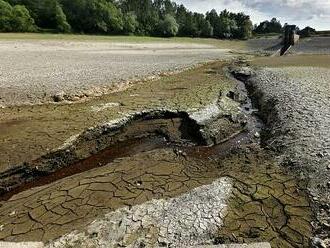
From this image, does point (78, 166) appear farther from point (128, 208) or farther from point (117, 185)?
point (128, 208)

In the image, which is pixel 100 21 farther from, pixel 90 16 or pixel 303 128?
pixel 303 128

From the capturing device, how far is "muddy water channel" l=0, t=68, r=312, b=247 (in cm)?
546

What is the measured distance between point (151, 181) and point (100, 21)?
5338 centimetres

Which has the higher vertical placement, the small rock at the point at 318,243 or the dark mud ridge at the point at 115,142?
the small rock at the point at 318,243

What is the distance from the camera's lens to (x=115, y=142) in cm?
947

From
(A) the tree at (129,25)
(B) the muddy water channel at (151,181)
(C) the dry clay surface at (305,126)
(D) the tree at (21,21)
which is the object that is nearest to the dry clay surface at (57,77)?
(B) the muddy water channel at (151,181)

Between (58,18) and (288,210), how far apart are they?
5068cm

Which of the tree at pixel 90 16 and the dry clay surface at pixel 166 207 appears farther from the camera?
the tree at pixel 90 16

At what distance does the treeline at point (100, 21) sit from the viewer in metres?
46.8

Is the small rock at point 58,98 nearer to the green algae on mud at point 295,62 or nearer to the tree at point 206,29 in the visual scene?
the green algae on mud at point 295,62

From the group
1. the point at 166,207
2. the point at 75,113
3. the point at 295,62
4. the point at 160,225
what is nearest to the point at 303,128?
the point at 166,207

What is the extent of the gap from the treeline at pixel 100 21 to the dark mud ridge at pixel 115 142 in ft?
130

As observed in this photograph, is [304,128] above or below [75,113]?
above

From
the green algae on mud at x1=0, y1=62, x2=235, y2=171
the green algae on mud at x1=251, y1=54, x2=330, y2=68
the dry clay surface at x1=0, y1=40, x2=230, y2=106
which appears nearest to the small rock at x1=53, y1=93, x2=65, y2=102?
the dry clay surface at x1=0, y1=40, x2=230, y2=106
